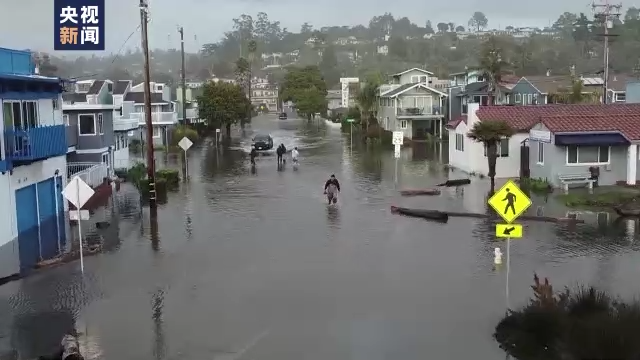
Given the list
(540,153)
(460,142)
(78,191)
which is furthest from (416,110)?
(78,191)

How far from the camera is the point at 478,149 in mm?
39156

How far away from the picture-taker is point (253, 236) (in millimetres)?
23547

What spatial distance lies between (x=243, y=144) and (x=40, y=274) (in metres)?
49.2

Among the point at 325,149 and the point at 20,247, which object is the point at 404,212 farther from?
the point at 325,149

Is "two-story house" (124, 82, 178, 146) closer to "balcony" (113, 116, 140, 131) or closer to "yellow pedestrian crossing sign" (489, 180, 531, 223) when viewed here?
"balcony" (113, 116, 140, 131)

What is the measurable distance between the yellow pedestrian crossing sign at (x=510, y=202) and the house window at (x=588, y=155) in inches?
802

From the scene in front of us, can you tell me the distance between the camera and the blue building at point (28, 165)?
2236cm

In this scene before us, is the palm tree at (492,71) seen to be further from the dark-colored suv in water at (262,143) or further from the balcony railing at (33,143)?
the balcony railing at (33,143)

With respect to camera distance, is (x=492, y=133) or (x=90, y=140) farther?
(x=90, y=140)

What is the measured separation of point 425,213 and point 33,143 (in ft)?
43.5

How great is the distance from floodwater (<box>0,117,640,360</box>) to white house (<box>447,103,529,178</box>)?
6.73 m

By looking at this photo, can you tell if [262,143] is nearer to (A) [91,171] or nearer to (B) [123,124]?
(B) [123,124]

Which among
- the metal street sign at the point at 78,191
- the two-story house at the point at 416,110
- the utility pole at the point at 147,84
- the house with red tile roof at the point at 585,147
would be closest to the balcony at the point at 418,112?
the two-story house at the point at 416,110

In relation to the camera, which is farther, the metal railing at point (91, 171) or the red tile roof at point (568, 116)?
the metal railing at point (91, 171)
